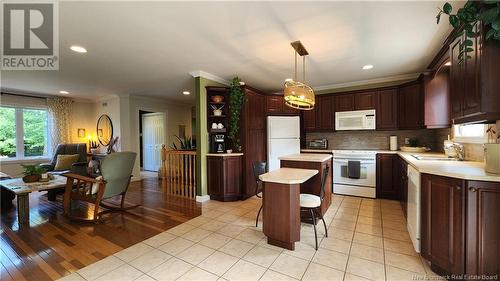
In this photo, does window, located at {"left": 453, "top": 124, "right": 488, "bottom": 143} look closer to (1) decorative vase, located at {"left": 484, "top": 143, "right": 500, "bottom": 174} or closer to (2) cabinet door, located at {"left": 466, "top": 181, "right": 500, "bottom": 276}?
(1) decorative vase, located at {"left": 484, "top": 143, "right": 500, "bottom": 174}

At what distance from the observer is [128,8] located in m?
1.92

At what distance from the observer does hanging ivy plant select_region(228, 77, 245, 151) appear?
12.9 ft

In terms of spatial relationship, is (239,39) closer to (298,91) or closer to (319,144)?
(298,91)

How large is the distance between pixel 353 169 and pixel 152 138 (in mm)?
6554

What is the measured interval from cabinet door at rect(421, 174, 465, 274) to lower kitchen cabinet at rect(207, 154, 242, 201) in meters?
2.83

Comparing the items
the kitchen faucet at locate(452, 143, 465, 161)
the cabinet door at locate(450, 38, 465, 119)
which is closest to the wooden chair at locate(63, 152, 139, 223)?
the cabinet door at locate(450, 38, 465, 119)

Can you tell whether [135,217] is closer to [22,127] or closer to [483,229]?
[483,229]

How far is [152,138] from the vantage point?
7.42m

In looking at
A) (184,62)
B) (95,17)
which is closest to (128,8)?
(95,17)

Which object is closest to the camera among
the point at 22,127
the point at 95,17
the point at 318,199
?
the point at 95,17

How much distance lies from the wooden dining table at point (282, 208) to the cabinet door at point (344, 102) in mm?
2934

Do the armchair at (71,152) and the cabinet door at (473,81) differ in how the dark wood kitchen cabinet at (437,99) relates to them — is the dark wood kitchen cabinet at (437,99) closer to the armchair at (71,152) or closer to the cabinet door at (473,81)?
the cabinet door at (473,81)

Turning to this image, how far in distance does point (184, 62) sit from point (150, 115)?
16.0 ft

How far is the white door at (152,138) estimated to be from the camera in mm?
7160
